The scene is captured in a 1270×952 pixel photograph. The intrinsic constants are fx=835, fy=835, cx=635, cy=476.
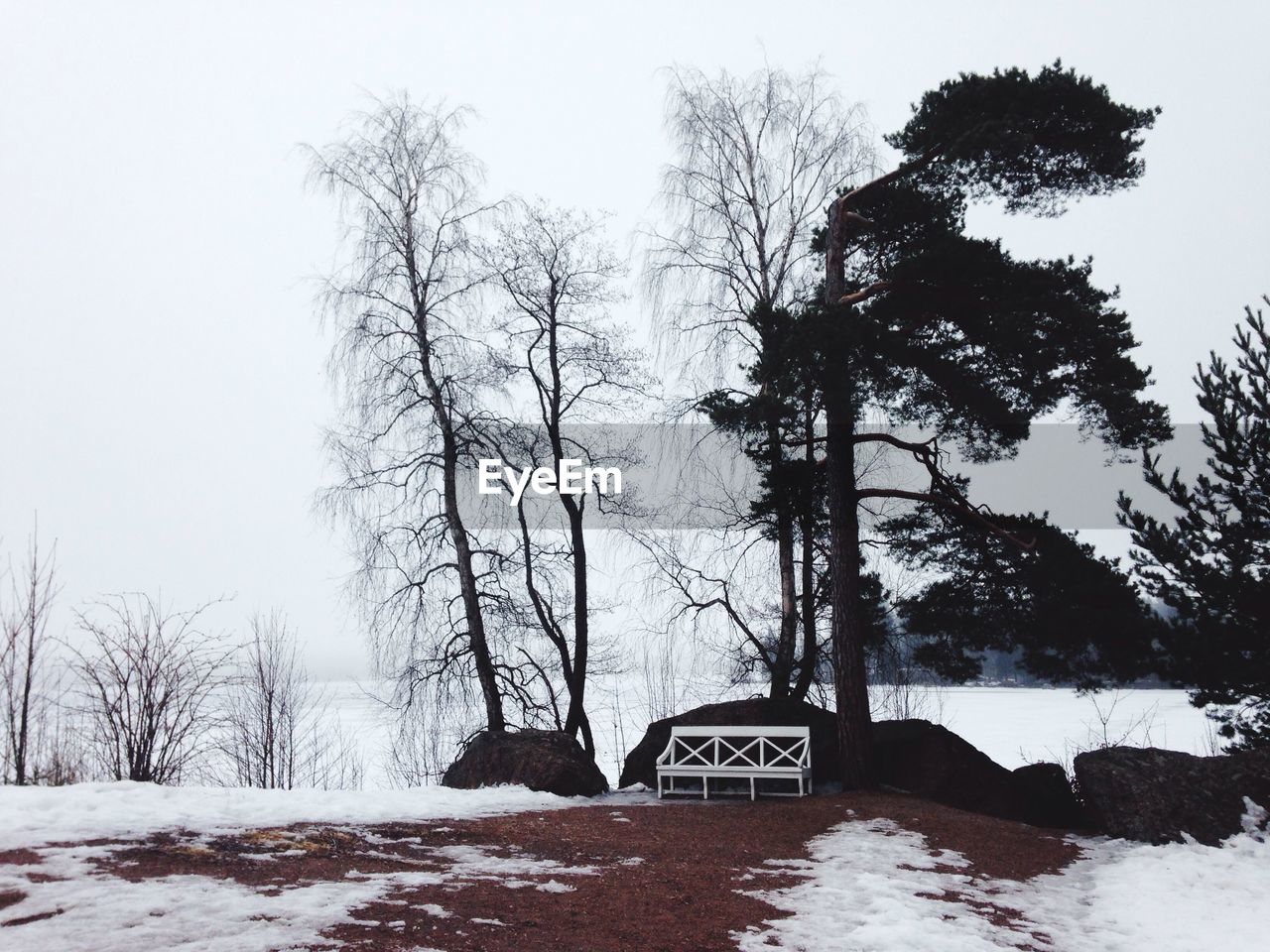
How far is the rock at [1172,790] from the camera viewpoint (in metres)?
6.84

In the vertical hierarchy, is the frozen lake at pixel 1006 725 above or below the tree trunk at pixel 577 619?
below

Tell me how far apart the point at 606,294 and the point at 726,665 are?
5910mm

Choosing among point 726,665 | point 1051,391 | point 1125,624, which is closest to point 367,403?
point 726,665

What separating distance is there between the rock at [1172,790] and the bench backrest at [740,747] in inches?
119

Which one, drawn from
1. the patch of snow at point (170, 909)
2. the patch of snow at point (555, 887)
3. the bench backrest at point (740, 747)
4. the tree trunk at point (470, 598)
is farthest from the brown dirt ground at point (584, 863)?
the tree trunk at point (470, 598)

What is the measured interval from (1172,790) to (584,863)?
204 inches

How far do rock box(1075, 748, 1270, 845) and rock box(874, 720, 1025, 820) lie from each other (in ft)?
4.91

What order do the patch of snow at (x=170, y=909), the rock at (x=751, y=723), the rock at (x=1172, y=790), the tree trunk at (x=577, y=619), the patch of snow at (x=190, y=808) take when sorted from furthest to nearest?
the tree trunk at (x=577, y=619), the rock at (x=751, y=723), the rock at (x=1172, y=790), the patch of snow at (x=190, y=808), the patch of snow at (x=170, y=909)

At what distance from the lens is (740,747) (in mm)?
10562

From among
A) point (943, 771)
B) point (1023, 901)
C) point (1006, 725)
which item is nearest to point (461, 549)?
point (943, 771)

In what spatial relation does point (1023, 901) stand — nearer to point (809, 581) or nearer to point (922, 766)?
point (922, 766)

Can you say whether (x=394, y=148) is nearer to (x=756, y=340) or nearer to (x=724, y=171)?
(x=724, y=171)

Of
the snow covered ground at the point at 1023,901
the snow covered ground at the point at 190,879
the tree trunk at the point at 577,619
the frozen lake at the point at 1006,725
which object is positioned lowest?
the frozen lake at the point at 1006,725

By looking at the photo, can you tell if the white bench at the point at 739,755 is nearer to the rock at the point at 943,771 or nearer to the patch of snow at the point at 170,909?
the rock at the point at 943,771
